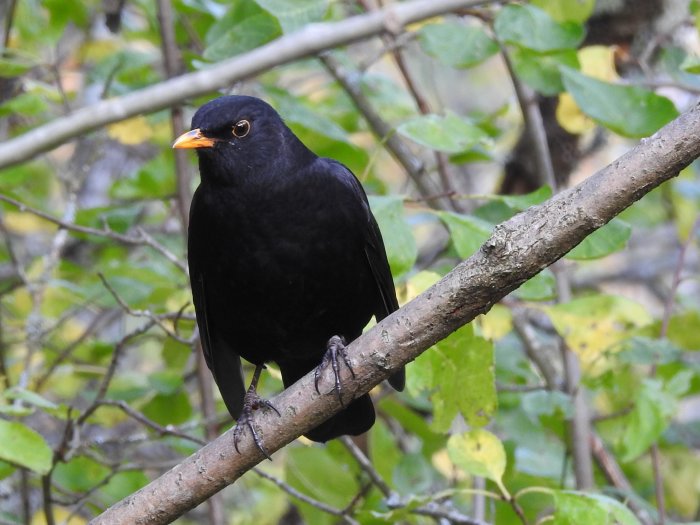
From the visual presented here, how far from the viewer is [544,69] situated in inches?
162

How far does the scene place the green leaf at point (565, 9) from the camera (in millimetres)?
4145

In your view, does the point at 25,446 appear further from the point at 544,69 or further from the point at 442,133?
the point at 544,69

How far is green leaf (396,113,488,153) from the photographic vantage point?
3620mm

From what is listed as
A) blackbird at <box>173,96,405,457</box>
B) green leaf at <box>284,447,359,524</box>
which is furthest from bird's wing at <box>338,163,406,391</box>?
green leaf at <box>284,447,359,524</box>

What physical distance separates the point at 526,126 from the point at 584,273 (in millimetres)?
2368

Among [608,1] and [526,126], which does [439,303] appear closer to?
[526,126]

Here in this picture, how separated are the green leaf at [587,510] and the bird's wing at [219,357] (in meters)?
1.34

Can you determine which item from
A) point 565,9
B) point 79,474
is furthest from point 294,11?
point 79,474

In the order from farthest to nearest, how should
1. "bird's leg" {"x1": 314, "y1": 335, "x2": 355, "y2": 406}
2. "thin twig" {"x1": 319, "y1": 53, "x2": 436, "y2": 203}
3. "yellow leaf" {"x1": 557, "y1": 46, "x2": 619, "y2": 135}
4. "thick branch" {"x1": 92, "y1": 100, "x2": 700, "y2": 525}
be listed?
"thin twig" {"x1": 319, "y1": 53, "x2": 436, "y2": 203}
"yellow leaf" {"x1": 557, "y1": 46, "x2": 619, "y2": 135}
"bird's leg" {"x1": 314, "y1": 335, "x2": 355, "y2": 406}
"thick branch" {"x1": 92, "y1": 100, "x2": 700, "y2": 525}

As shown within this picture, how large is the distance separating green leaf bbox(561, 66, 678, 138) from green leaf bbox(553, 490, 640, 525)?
1419 mm

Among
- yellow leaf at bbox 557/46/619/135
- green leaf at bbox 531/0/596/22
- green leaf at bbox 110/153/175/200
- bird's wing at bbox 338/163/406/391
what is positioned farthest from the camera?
green leaf at bbox 110/153/175/200

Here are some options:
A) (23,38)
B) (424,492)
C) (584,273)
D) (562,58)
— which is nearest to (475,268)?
(562,58)

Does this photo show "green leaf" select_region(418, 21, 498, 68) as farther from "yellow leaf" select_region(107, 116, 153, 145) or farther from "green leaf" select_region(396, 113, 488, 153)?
"yellow leaf" select_region(107, 116, 153, 145)

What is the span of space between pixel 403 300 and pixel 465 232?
1.11 ft
